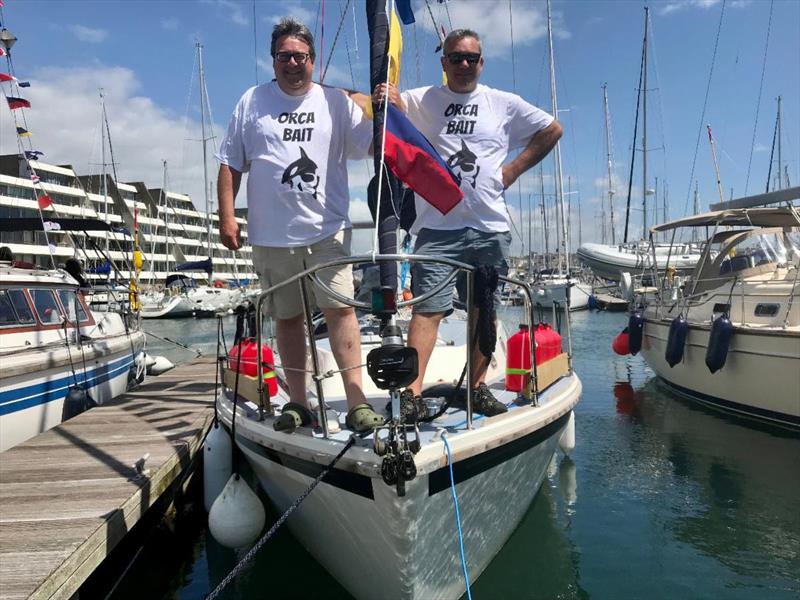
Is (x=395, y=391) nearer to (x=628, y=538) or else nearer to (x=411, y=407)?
(x=411, y=407)

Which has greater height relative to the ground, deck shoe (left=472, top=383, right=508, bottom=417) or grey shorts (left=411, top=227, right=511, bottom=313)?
grey shorts (left=411, top=227, right=511, bottom=313)

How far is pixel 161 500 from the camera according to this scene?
5.11 m

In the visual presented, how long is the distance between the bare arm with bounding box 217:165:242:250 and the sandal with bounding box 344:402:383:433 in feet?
4.14

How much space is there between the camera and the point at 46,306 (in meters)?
7.75

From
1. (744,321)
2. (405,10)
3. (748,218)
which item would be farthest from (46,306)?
(748,218)

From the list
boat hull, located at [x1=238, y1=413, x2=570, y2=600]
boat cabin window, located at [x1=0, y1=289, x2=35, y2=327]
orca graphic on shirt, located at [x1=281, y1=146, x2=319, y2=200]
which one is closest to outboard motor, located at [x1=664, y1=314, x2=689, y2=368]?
boat hull, located at [x1=238, y1=413, x2=570, y2=600]

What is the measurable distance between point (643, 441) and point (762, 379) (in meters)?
1.78

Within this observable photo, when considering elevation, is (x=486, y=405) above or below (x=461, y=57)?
below

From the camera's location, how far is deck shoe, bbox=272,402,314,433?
3.33 m

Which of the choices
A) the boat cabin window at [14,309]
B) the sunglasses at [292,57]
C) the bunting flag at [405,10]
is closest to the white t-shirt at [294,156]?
the sunglasses at [292,57]

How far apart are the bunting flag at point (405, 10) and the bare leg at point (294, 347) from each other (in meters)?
2.61

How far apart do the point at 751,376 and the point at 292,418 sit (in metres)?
6.80

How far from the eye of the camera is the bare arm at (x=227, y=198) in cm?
343

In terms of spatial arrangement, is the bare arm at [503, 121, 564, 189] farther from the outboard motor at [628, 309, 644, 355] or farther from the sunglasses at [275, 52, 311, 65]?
the outboard motor at [628, 309, 644, 355]
